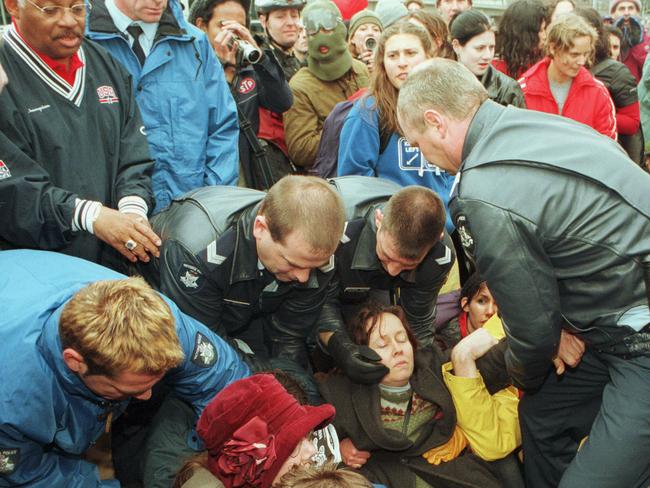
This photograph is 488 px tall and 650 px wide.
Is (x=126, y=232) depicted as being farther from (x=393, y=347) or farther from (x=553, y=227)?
(x=553, y=227)

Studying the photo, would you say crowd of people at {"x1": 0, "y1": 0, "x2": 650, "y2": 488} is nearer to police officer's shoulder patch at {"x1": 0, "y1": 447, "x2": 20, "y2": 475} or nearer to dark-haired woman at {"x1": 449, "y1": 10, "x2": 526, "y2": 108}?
police officer's shoulder patch at {"x1": 0, "y1": 447, "x2": 20, "y2": 475}

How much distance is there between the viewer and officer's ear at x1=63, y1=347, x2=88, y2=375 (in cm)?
215

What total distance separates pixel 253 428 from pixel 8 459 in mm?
739

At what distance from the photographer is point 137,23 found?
3.36 m

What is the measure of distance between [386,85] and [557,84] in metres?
1.49

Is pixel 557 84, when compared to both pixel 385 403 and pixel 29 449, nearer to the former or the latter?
pixel 385 403

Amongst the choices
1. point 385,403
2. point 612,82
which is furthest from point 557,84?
point 385,403

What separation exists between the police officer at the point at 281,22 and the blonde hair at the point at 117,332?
2.59 meters

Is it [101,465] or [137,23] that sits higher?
[137,23]

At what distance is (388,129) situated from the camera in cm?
377

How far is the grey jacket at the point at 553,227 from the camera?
88.0 inches

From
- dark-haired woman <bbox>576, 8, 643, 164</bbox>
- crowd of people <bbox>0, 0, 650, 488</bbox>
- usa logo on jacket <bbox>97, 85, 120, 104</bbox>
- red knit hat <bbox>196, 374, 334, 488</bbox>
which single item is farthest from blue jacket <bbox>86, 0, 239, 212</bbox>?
dark-haired woman <bbox>576, 8, 643, 164</bbox>

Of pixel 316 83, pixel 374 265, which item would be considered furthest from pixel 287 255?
pixel 316 83

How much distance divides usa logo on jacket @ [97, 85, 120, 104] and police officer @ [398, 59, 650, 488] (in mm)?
1233
